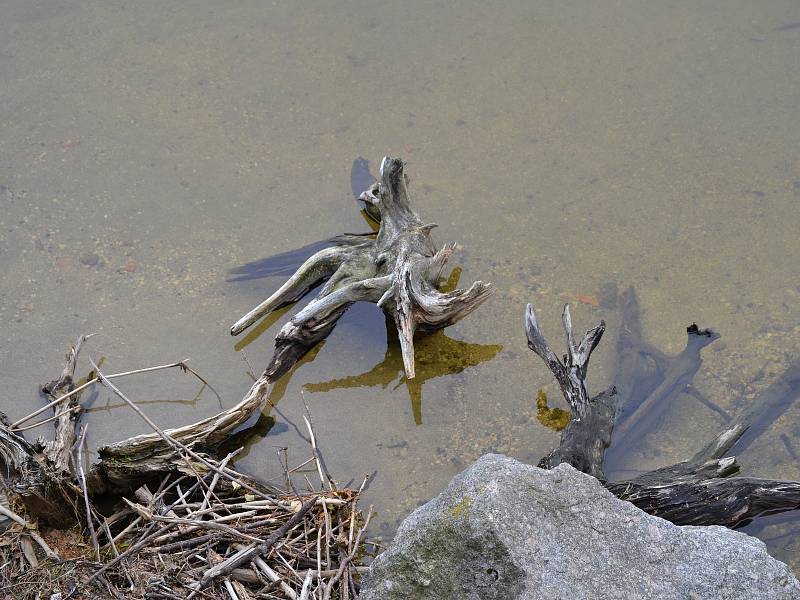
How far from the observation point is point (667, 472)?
4426 mm

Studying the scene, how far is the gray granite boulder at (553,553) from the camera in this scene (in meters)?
2.91

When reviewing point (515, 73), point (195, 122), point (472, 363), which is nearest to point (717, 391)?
point (472, 363)

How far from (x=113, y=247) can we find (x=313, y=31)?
2926 millimetres

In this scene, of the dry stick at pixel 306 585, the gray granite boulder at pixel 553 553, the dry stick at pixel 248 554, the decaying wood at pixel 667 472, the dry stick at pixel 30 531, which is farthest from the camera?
the decaying wood at pixel 667 472

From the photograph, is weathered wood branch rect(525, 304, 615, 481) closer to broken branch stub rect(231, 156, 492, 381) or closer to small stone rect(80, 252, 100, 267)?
broken branch stub rect(231, 156, 492, 381)

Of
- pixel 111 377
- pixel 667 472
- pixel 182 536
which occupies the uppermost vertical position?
pixel 111 377

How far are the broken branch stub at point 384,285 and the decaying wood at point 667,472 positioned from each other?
70cm

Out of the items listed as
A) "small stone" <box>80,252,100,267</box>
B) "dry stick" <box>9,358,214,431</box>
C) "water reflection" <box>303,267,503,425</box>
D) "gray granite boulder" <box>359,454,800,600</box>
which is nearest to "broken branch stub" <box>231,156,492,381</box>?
"water reflection" <box>303,267,503,425</box>

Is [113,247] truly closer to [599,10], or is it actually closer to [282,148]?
[282,148]

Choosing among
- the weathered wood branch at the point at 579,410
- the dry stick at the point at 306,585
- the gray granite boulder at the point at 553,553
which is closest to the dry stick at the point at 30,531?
the dry stick at the point at 306,585

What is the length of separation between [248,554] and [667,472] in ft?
7.10

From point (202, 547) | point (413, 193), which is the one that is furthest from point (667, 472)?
point (413, 193)

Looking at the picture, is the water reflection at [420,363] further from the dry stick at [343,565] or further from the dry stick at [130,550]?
the dry stick at [130,550]

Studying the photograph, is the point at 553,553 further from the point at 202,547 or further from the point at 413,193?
the point at 413,193
